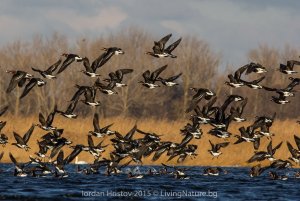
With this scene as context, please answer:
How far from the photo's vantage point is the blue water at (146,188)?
3081 centimetres

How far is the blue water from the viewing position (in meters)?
30.8

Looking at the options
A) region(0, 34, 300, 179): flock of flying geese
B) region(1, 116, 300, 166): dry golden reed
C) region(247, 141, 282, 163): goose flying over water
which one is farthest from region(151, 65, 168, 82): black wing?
region(1, 116, 300, 166): dry golden reed

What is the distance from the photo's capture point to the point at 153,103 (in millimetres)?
106938

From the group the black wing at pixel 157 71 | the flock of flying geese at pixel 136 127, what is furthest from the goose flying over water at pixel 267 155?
the black wing at pixel 157 71

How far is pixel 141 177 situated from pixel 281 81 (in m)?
76.2

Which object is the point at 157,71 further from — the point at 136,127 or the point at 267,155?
the point at 267,155

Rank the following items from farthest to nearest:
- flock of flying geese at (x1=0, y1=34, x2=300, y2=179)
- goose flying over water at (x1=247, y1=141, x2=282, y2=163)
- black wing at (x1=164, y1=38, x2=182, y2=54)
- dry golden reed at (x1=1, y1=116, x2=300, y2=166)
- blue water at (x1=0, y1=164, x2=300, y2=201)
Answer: dry golden reed at (x1=1, y1=116, x2=300, y2=166)
goose flying over water at (x1=247, y1=141, x2=282, y2=163)
flock of flying geese at (x1=0, y1=34, x2=300, y2=179)
black wing at (x1=164, y1=38, x2=182, y2=54)
blue water at (x1=0, y1=164, x2=300, y2=201)

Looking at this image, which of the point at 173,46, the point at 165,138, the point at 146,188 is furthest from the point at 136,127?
the point at 165,138

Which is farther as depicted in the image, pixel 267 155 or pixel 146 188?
pixel 267 155

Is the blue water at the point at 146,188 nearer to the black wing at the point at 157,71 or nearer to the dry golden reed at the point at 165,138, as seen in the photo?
the black wing at the point at 157,71

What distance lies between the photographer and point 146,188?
113 feet

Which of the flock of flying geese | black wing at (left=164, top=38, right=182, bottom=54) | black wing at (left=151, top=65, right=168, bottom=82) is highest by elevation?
black wing at (left=164, top=38, right=182, bottom=54)

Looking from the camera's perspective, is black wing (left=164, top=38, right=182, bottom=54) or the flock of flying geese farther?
the flock of flying geese

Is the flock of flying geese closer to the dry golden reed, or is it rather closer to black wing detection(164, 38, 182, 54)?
black wing detection(164, 38, 182, 54)
